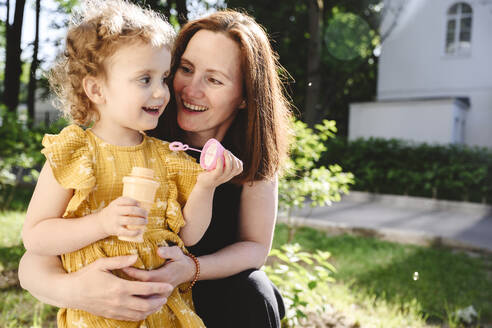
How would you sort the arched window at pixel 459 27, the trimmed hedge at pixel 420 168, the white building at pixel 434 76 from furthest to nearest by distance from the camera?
the arched window at pixel 459 27
the white building at pixel 434 76
the trimmed hedge at pixel 420 168

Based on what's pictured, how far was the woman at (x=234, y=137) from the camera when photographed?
189cm

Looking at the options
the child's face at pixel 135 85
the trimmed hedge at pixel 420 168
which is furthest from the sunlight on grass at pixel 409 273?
the trimmed hedge at pixel 420 168

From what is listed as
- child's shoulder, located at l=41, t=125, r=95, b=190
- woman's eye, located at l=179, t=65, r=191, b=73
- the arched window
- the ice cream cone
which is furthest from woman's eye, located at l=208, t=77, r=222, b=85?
the arched window

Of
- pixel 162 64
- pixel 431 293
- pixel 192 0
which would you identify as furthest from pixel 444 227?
pixel 162 64

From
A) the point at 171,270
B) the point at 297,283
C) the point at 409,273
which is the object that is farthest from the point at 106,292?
the point at 409,273

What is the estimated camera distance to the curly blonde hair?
1.51 metres

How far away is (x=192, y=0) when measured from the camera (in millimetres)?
4234

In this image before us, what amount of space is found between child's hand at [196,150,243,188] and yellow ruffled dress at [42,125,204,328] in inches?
5.5

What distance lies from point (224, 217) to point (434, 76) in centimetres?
1623

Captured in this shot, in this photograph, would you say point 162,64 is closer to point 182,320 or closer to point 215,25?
point 215,25

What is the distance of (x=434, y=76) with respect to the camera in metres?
16.4

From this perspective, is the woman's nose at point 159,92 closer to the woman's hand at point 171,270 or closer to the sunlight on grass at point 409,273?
the woman's hand at point 171,270

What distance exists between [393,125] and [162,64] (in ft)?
47.3

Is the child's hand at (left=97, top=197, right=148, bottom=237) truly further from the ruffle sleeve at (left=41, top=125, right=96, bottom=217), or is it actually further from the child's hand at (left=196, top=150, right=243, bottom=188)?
the child's hand at (left=196, top=150, right=243, bottom=188)
